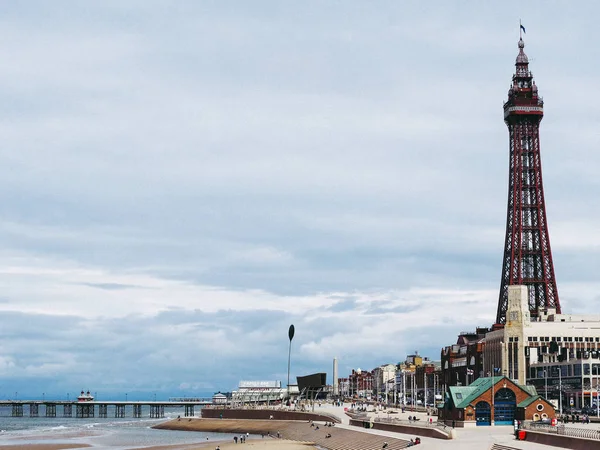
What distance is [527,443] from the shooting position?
7888cm

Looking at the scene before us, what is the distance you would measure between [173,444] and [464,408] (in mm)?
36631

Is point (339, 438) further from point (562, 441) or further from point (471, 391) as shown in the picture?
point (562, 441)

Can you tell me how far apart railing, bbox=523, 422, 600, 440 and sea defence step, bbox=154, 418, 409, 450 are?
11.2m

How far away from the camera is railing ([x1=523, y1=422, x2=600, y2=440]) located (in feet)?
243

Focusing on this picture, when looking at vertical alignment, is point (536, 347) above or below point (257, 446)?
above

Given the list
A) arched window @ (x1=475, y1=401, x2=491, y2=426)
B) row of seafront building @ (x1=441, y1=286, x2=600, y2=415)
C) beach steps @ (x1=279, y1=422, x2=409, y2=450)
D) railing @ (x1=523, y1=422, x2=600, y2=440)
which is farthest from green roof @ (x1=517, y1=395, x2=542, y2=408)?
row of seafront building @ (x1=441, y1=286, x2=600, y2=415)

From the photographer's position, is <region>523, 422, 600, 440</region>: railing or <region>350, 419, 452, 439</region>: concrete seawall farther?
<region>350, 419, 452, 439</region>: concrete seawall

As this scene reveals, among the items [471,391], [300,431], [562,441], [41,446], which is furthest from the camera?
[300,431]

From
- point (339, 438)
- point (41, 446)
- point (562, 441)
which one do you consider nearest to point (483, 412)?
point (339, 438)

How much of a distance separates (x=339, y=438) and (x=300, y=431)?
75.5ft

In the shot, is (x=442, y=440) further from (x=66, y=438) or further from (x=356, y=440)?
(x=66, y=438)

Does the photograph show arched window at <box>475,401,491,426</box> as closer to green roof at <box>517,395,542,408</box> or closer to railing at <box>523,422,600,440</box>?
green roof at <box>517,395,542,408</box>

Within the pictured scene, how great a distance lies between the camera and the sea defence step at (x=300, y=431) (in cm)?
9906

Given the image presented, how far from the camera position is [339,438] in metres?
113
